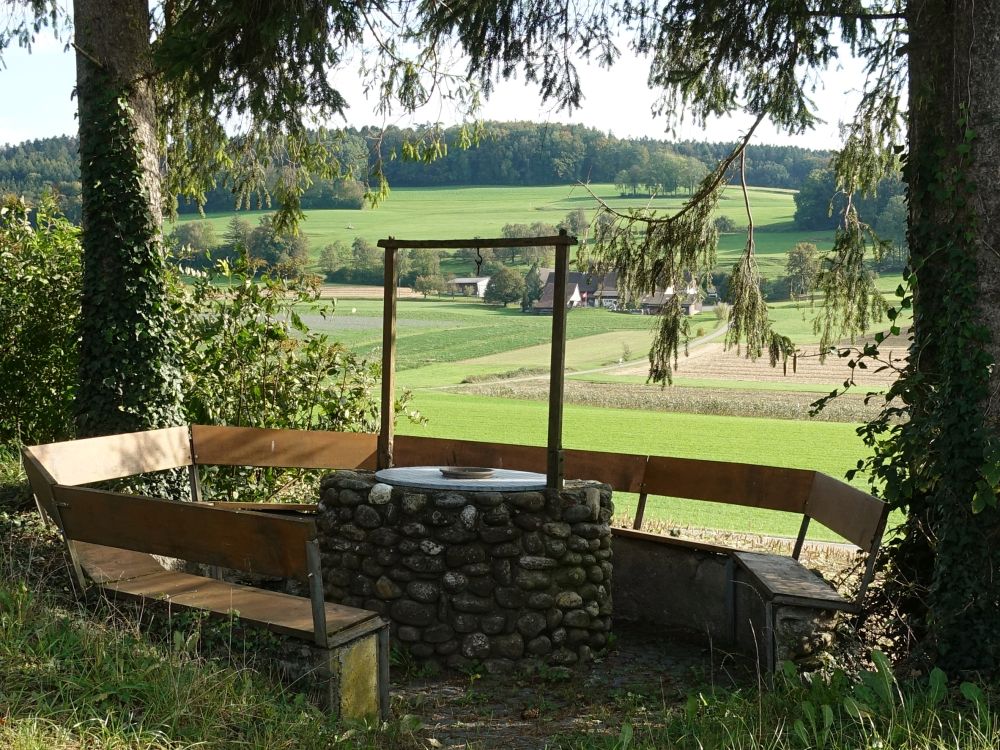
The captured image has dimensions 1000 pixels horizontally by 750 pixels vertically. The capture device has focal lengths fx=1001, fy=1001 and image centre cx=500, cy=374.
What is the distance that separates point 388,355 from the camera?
687cm

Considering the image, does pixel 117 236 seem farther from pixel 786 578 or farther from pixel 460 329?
pixel 460 329

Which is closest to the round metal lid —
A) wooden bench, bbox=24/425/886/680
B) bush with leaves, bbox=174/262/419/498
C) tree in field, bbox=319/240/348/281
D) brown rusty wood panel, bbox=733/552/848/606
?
wooden bench, bbox=24/425/886/680

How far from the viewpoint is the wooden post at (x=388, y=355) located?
6.78 meters

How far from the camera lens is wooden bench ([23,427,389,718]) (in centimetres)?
444

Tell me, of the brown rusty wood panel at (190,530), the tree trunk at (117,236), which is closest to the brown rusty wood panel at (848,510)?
the brown rusty wood panel at (190,530)

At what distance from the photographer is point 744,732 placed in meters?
3.89

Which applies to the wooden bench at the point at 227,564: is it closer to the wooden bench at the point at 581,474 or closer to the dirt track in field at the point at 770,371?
the wooden bench at the point at 581,474

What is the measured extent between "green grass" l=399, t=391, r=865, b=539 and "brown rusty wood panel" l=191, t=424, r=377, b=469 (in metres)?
5.71

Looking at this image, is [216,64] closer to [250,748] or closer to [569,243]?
[569,243]

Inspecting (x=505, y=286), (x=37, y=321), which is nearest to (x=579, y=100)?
(x=37, y=321)

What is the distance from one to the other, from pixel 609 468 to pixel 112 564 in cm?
340

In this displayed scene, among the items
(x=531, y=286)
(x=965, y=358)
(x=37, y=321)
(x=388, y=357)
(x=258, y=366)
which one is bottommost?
(x=258, y=366)

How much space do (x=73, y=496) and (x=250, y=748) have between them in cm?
215

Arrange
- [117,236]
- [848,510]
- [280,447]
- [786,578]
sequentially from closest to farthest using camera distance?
[786,578] < [848,510] < [280,447] < [117,236]
